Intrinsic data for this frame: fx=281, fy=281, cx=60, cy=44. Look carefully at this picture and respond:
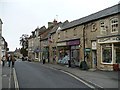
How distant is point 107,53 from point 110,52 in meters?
0.62

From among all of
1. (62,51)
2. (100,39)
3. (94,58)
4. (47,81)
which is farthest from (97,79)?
(62,51)

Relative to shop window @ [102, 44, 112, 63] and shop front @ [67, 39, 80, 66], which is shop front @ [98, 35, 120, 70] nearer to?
shop window @ [102, 44, 112, 63]

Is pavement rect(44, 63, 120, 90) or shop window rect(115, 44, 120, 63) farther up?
shop window rect(115, 44, 120, 63)

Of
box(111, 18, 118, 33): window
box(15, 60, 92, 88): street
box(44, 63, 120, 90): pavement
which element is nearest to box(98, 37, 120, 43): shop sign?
box(111, 18, 118, 33): window

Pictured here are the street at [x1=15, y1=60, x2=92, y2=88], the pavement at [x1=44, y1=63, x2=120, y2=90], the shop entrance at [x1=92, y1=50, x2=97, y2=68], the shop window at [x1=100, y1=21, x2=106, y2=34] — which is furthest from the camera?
the shop entrance at [x1=92, y1=50, x2=97, y2=68]

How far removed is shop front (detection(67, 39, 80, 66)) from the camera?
3706cm

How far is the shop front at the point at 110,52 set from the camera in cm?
2691

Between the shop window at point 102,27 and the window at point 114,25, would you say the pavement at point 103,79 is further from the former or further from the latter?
the shop window at point 102,27

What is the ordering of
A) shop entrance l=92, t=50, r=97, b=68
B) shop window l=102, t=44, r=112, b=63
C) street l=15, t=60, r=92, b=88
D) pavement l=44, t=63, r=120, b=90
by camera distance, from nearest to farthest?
street l=15, t=60, r=92, b=88
pavement l=44, t=63, r=120, b=90
shop window l=102, t=44, r=112, b=63
shop entrance l=92, t=50, r=97, b=68

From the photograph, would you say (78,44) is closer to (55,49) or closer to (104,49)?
(104,49)

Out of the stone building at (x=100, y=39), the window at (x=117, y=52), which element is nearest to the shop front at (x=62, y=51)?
the stone building at (x=100, y=39)

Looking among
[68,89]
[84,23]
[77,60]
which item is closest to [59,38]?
[77,60]

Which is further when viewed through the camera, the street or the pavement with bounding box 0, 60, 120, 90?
the pavement with bounding box 0, 60, 120, 90

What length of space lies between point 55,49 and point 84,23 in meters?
18.6
